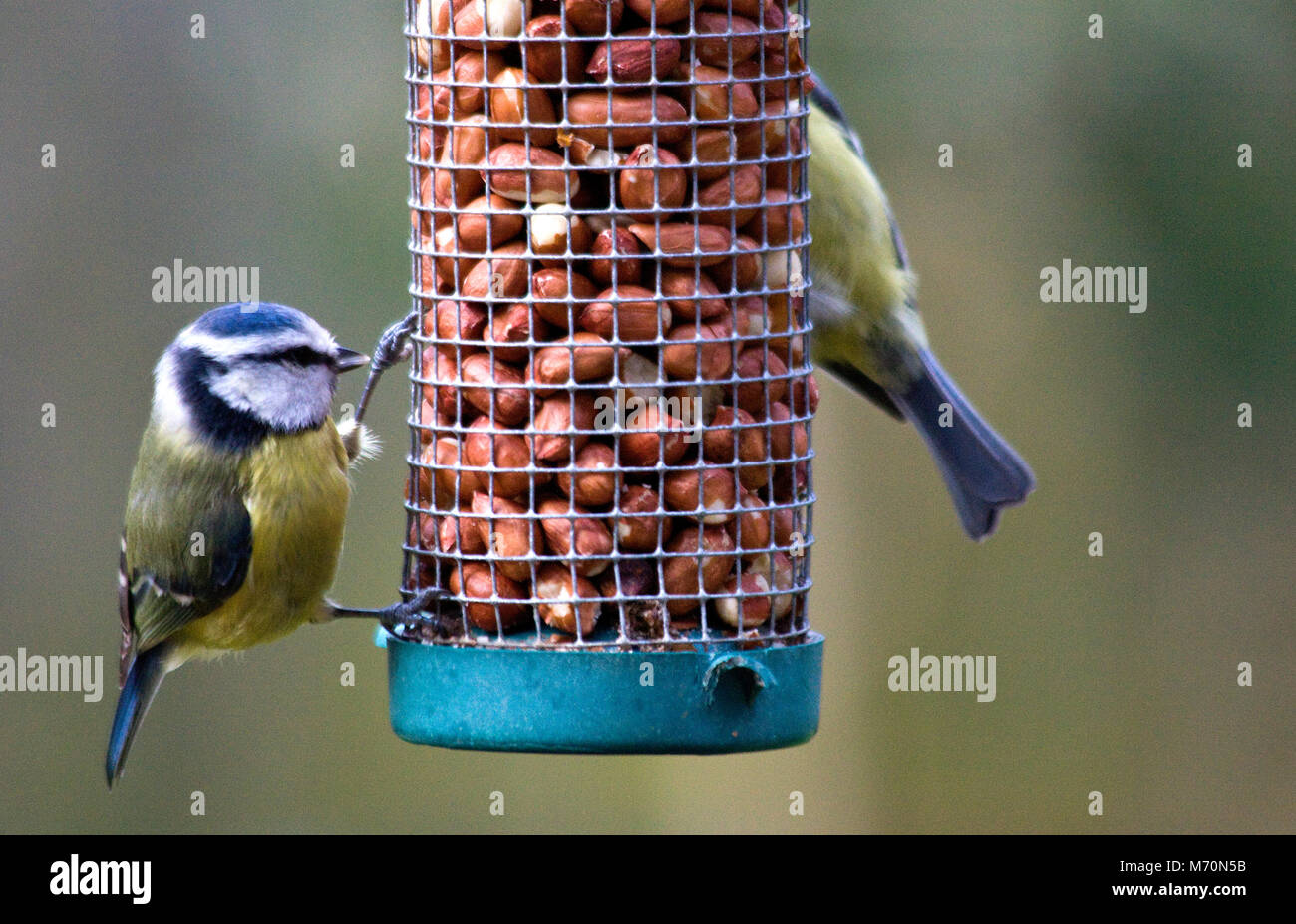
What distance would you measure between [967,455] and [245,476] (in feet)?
5.52

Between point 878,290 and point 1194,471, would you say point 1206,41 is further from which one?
point 878,290

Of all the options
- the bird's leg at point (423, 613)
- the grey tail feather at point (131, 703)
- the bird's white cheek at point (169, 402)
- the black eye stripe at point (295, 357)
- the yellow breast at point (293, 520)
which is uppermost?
the black eye stripe at point (295, 357)

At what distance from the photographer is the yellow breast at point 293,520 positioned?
10.6 ft

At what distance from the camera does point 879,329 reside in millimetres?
4020

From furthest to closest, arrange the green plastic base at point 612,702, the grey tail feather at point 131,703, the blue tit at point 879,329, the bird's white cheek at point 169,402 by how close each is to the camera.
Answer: the blue tit at point 879,329 < the grey tail feather at point 131,703 < the bird's white cheek at point 169,402 < the green plastic base at point 612,702

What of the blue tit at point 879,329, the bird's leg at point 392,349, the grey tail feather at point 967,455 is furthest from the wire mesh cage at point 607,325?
the grey tail feather at point 967,455

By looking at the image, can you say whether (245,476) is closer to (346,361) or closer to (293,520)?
(293,520)

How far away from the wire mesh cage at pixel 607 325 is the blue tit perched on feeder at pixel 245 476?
463 mm

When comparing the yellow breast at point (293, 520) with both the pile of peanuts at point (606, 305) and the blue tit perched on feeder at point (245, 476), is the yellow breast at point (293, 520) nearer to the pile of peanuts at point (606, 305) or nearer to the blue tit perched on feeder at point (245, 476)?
the blue tit perched on feeder at point (245, 476)

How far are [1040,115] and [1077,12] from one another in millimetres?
352

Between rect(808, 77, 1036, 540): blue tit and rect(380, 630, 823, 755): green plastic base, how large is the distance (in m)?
1.33

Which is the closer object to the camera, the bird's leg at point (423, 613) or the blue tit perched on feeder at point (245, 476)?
the bird's leg at point (423, 613)

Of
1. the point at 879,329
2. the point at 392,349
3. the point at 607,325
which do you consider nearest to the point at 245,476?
the point at 392,349

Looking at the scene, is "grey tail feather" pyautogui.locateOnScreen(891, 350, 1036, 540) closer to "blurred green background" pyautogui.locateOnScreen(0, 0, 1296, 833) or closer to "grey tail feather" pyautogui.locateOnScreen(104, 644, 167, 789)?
"blurred green background" pyautogui.locateOnScreen(0, 0, 1296, 833)
